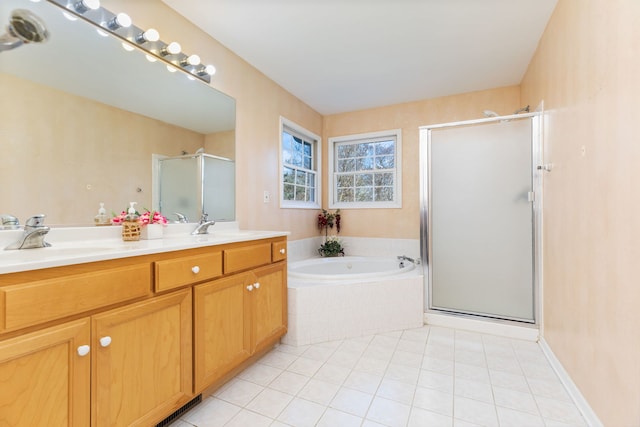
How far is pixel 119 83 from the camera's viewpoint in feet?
5.37

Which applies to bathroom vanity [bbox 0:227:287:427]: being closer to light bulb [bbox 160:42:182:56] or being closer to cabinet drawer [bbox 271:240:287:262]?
cabinet drawer [bbox 271:240:287:262]

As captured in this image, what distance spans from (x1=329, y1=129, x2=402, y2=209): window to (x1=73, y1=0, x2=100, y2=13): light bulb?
2744 millimetres

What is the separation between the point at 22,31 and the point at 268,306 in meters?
1.84

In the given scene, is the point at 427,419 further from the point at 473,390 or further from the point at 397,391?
the point at 473,390

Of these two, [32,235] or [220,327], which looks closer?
[32,235]

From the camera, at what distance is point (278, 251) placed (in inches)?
82.0

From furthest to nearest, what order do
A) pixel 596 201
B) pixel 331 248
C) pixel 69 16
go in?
pixel 331 248
pixel 69 16
pixel 596 201

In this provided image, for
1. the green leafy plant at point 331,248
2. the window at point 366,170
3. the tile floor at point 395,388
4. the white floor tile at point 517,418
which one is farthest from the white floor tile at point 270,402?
the window at point 366,170

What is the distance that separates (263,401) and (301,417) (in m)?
0.25

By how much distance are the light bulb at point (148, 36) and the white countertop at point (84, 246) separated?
110 centimetres

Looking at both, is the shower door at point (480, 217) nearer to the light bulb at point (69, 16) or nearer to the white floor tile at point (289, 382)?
the white floor tile at point (289, 382)

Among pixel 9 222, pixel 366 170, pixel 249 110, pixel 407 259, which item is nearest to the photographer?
pixel 9 222

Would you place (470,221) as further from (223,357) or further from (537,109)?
(223,357)

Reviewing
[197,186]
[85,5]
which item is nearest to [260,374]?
[197,186]
